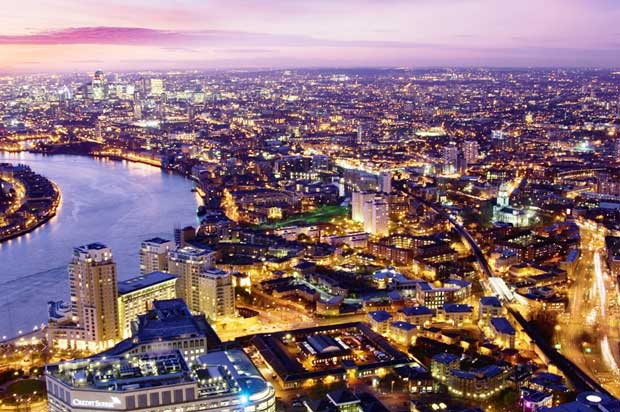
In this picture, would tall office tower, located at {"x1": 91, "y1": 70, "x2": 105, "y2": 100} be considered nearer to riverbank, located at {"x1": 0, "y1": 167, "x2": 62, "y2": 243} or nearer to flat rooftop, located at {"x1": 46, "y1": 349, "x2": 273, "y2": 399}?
riverbank, located at {"x1": 0, "y1": 167, "x2": 62, "y2": 243}

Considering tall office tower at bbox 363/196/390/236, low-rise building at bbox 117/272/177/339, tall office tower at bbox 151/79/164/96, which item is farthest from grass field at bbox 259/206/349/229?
tall office tower at bbox 151/79/164/96

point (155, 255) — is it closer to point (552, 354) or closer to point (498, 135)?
→ point (552, 354)

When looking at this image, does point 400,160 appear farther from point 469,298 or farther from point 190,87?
point 190,87

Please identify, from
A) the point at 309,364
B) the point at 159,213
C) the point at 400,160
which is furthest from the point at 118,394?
the point at 400,160

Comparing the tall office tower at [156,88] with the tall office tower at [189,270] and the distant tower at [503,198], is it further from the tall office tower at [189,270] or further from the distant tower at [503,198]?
the tall office tower at [189,270]

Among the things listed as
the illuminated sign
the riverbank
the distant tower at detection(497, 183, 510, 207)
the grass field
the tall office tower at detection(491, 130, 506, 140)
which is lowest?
the grass field

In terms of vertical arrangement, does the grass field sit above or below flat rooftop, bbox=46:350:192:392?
below
